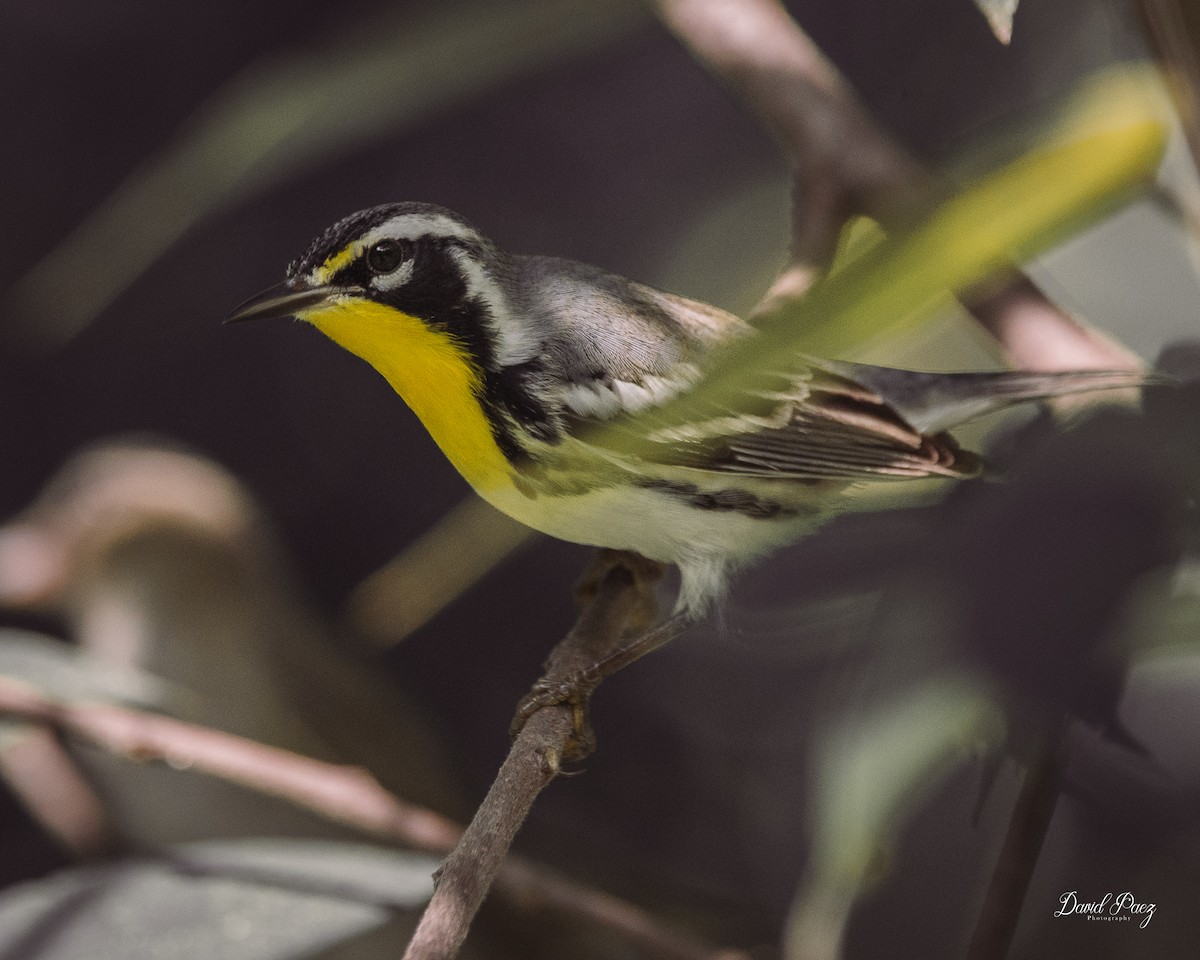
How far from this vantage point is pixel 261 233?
2557 mm

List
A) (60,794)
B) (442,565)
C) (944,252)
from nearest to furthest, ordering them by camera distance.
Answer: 1. (944,252)
2. (442,565)
3. (60,794)

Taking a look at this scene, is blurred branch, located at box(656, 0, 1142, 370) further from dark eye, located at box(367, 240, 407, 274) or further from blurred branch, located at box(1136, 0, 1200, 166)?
→ blurred branch, located at box(1136, 0, 1200, 166)

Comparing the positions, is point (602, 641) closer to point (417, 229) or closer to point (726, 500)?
point (726, 500)

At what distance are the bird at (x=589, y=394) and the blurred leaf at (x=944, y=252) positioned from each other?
34cm

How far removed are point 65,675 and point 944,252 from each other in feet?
3.39

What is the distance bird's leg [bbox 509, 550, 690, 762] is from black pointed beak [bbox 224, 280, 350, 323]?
0.33 m

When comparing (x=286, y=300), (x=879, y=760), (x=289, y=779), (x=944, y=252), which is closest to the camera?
(x=944, y=252)

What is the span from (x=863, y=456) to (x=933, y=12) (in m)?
1.12

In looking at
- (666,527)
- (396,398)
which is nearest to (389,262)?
(666,527)

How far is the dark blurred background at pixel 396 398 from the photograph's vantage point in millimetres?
1918

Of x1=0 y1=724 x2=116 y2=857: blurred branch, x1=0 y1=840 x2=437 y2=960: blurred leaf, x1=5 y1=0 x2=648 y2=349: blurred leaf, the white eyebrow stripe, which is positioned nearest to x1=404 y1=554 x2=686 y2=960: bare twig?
x1=0 y1=840 x2=437 y2=960: blurred leaf

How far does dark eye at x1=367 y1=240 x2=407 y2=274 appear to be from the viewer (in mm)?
878
